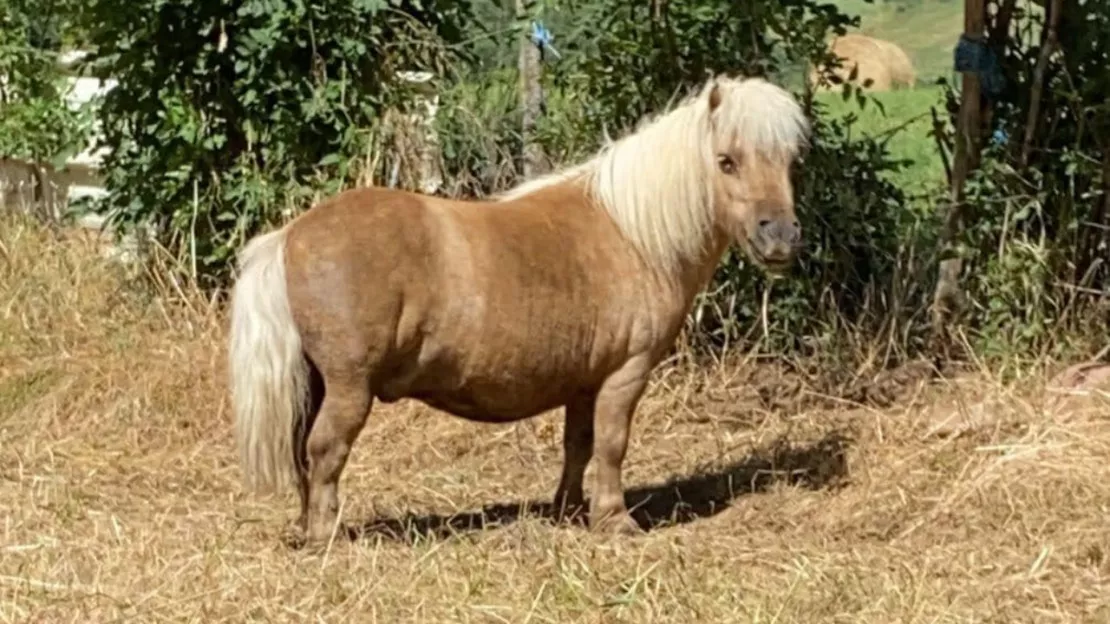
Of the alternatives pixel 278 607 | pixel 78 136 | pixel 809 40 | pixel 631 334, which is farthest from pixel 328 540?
pixel 78 136

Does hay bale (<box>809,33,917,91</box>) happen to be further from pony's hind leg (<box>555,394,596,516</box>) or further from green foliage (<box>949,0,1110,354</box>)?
pony's hind leg (<box>555,394,596,516</box>)

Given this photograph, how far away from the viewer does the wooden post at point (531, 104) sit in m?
8.71

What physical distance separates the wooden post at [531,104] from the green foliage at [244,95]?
0.42 metres

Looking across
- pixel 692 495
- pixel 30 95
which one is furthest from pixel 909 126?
pixel 30 95

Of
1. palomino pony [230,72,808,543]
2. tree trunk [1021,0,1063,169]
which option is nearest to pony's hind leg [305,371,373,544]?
palomino pony [230,72,808,543]

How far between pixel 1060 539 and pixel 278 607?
2.42 meters

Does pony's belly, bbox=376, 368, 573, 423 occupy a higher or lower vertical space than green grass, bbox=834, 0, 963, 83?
higher

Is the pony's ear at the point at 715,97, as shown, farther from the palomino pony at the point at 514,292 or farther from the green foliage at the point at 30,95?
the green foliage at the point at 30,95

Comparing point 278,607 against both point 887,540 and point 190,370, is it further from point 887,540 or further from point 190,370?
point 190,370

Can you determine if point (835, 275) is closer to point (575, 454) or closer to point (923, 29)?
point (575, 454)

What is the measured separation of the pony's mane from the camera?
6.16 metres

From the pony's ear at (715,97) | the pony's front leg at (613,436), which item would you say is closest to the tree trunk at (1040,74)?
the pony's ear at (715,97)

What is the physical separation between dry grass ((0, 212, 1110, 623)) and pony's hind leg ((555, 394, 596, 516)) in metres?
0.31

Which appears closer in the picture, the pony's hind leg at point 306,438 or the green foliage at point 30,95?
the pony's hind leg at point 306,438
